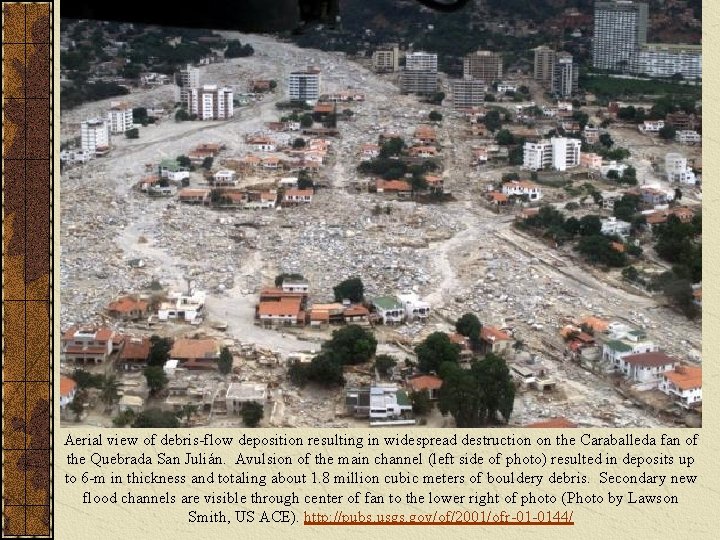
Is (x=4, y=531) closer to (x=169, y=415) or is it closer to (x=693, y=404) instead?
(x=169, y=415)

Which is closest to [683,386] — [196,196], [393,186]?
[393,186]

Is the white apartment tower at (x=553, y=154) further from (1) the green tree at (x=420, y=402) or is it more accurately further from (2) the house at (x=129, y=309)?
(1) the green tree at (x=420, y=402)

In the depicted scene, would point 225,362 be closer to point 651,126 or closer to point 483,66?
point 651,126

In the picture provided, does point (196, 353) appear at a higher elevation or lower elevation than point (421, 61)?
lower

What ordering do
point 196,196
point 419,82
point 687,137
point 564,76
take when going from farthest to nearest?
point 419,82
point 564,76
point 687,137
point 196,196

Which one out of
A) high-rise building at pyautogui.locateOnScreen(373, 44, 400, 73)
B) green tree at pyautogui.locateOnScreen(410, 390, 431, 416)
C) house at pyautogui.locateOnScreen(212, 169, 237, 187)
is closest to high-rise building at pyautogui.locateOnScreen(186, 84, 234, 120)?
house at pyautogui.locateOnScreen(212, 169, 237, 187)

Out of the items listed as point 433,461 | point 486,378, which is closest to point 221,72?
point 486,378

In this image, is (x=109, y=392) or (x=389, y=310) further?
(x=389, y=310)

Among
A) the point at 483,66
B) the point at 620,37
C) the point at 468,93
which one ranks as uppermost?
the point at 620,37
